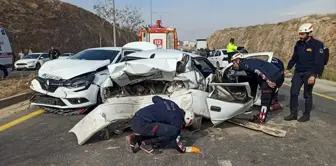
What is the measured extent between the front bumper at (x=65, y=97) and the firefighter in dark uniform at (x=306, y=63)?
12.8ft

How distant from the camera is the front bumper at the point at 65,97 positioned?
6895mm

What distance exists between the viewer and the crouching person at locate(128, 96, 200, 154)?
4555 mm

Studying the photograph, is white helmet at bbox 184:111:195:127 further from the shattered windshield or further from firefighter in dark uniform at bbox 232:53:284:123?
the shattered windshield

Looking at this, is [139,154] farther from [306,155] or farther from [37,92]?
[37,92]

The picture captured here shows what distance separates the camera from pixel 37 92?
7.25m

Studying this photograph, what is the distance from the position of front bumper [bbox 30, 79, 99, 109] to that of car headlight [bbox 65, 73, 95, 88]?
0.29 ft

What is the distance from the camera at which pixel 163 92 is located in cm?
634

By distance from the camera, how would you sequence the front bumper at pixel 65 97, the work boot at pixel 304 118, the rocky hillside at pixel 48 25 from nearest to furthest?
the work boot at pixel 304 118, the front bumper at pixel 65 97, the rocky hillside at pixel 48 25

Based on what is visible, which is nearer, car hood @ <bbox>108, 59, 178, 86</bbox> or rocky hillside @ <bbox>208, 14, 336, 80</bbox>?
car hood @ <bbox>108, 59, 178, 86</bbox>

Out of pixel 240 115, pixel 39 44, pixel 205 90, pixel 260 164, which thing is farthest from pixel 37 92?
pixel 39 44

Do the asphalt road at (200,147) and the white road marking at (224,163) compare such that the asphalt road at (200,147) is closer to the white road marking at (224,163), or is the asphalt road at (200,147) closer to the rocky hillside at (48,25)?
the white road marking at (224,163)

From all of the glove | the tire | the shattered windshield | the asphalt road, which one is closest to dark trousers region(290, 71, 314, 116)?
the asphalt road

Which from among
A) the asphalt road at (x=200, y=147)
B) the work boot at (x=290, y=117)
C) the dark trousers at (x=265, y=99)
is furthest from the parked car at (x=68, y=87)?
the work boot at (x=290, y=117)

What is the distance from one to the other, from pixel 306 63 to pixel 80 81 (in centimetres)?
439
